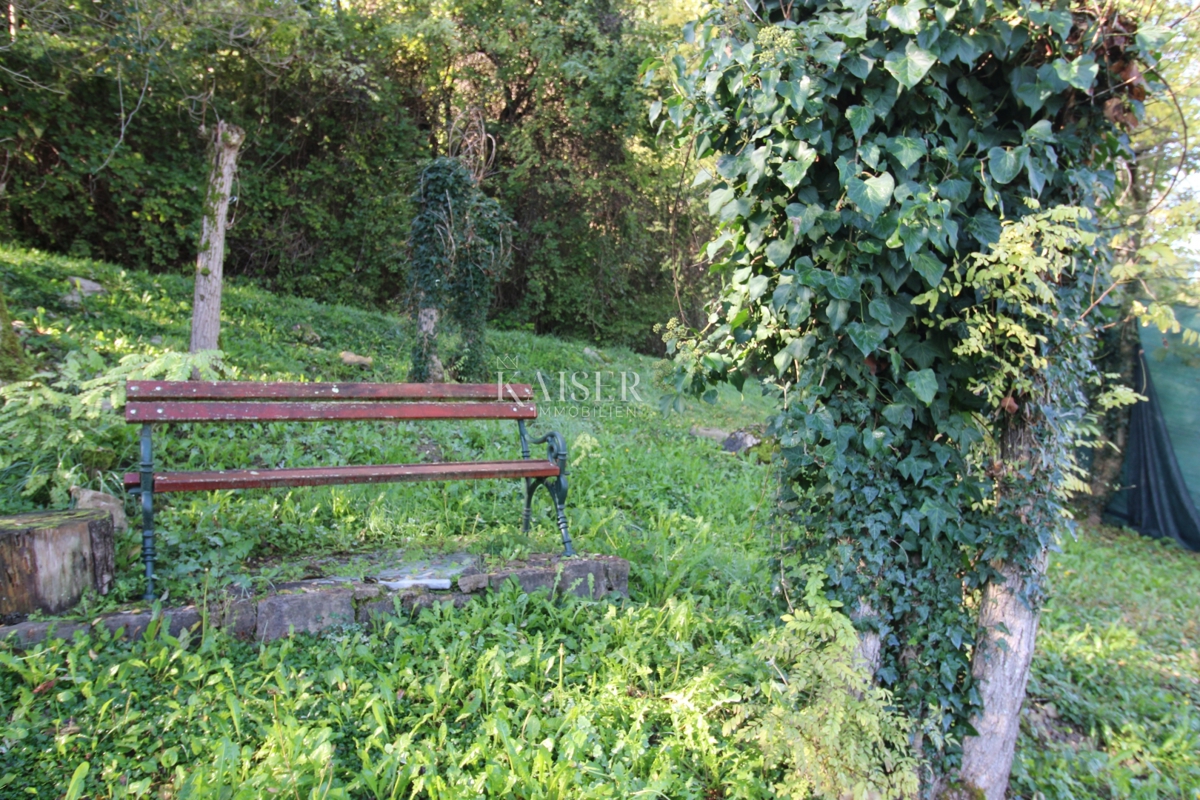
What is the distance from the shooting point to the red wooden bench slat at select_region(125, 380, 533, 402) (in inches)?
120

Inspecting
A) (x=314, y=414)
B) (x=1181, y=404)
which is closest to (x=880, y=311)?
(x=314, y=414)

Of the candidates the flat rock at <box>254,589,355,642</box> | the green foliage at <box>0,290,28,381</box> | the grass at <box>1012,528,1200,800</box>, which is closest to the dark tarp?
the grass at <box>1012,528,1200,800</box>

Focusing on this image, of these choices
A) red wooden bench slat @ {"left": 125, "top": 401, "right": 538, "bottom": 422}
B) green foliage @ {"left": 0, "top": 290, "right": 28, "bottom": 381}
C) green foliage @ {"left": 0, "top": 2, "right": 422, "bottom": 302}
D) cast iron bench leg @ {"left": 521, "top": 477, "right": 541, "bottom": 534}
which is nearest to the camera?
red wooden bench slat @ {"left": 125, "top": 401, "right": 538, "bottom": 422}

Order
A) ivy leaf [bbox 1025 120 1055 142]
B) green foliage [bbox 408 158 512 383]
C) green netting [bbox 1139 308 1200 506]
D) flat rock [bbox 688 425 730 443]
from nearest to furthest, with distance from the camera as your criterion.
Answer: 1. ivy leaf [bbox 1025 120 1055 142]
2. green foliage [bbox 408 158 512 383]
3. flat rock [bbox 688 425 730 443]
4. green netting [bbox 1139 308 1200 506]

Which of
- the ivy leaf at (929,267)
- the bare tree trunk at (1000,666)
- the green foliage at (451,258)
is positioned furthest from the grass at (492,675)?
the green foliage at (451,258)

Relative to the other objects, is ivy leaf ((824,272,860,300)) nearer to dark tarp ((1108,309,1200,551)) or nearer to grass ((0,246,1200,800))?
grass ((0,246,1200,800))

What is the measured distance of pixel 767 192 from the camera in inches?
104

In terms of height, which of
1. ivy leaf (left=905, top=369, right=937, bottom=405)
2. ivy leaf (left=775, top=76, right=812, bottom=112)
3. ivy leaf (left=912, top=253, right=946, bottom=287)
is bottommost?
ivy leaf (left=905, top=369, right=937, bottom=405)

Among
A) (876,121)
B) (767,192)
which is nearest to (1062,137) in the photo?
(876,121)

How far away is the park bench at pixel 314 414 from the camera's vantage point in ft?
9.44

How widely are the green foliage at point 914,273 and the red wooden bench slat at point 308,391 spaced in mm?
1428

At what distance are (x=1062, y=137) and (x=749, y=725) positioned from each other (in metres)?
2.35

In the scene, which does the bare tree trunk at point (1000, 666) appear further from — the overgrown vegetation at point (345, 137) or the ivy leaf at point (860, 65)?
the overgrown vegetation at point (345, 137)

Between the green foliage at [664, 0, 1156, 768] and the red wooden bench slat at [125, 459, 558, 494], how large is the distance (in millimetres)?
1202
